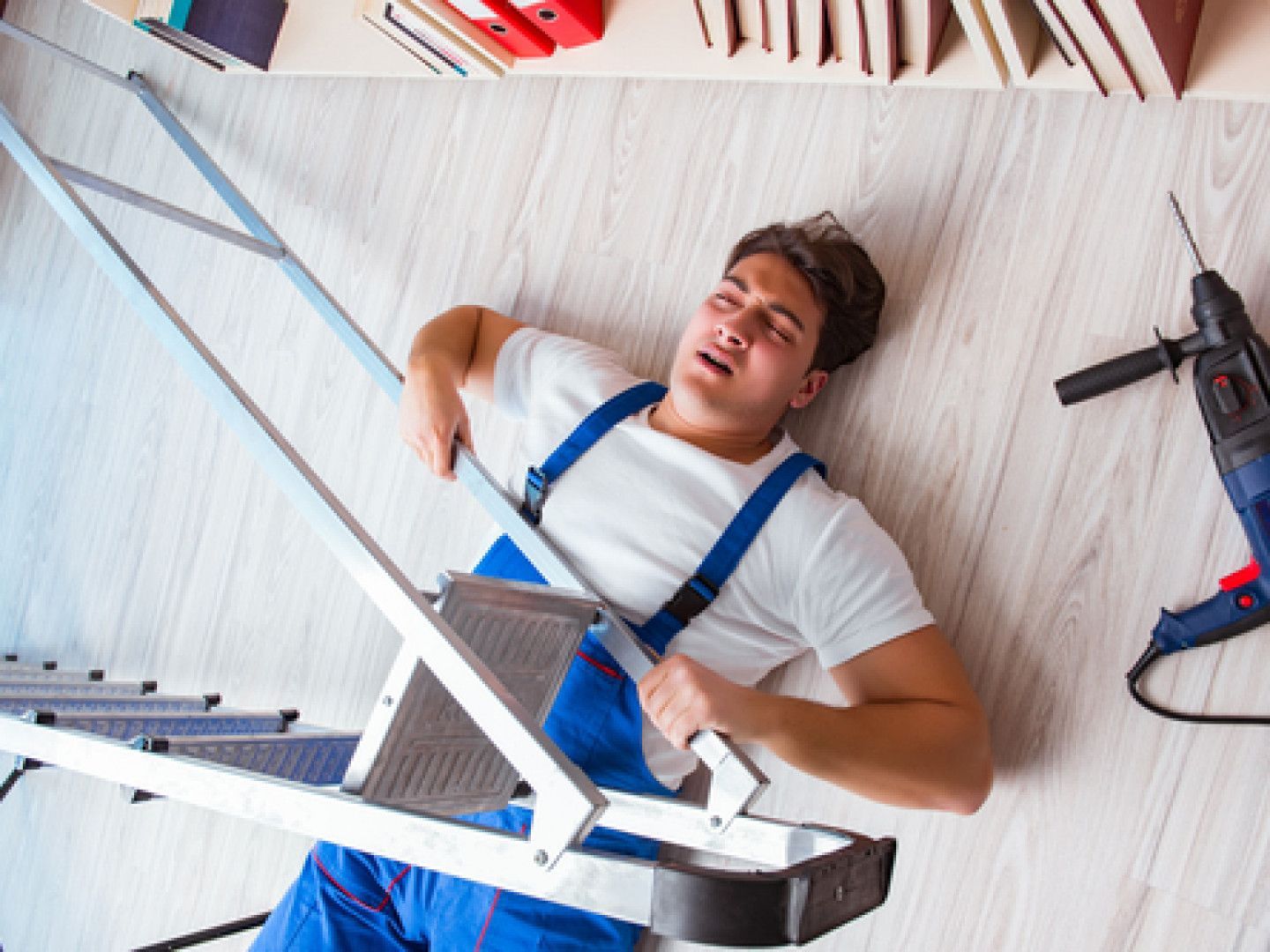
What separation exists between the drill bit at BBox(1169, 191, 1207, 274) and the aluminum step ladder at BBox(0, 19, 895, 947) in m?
0.79

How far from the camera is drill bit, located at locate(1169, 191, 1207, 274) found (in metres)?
1.31

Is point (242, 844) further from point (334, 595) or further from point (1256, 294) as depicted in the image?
point (1256, 294)

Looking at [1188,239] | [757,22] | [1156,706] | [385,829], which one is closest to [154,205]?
[757,22]

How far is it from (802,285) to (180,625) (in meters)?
1.65

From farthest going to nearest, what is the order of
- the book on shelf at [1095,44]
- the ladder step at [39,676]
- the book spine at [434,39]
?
the ladder step at [39,676], the book spine at [434,39], the book on shelf at [1095,44]

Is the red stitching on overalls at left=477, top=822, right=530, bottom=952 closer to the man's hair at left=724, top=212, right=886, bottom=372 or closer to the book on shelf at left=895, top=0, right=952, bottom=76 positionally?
the man's hair at left=724, top=212, right=886, bottom=372

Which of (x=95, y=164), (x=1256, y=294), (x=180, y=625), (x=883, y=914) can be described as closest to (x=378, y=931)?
(x=883, y=914)

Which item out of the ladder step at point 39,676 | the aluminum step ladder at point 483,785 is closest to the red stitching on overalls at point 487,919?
the aluminum step ladder at point 483,785

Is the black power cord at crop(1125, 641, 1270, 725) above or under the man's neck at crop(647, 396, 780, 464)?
under

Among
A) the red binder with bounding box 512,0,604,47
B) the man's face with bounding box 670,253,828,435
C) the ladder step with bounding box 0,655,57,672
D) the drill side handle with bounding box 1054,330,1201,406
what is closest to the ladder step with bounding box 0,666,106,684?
the ladder step with bounding box 0,655,57,672

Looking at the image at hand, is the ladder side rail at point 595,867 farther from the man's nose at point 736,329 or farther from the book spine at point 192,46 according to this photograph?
the book spine at point 192,46

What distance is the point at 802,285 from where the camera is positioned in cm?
154

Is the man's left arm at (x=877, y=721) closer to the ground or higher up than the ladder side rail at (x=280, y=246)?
closer to the ground

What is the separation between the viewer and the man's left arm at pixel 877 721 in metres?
1.18
